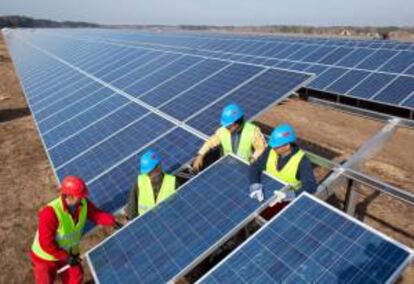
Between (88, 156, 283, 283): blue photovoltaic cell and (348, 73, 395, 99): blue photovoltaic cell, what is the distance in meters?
12.6

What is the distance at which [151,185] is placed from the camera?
20.4 feet

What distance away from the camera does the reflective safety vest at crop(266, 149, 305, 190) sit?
601cm

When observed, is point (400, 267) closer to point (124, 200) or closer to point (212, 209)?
point (212, 209)

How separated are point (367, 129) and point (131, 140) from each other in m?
13.5

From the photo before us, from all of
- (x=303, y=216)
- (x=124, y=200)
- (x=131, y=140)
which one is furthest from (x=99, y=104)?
(x=303, y=216)

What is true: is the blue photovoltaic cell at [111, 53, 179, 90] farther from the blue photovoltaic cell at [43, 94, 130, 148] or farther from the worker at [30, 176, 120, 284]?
the worker at [30, 176, 120, 284]

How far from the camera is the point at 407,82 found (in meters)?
15.8

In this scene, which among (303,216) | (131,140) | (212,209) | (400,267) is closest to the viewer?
(400,267)

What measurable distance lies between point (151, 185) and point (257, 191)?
6.64 ft

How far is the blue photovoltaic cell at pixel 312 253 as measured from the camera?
368 centimetres

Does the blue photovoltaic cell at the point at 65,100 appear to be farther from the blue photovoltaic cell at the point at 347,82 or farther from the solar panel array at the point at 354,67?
the solar panel array at the point at 354,67

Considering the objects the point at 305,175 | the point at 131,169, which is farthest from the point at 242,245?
the point at 131,169

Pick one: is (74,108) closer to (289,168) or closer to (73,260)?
(73,260)

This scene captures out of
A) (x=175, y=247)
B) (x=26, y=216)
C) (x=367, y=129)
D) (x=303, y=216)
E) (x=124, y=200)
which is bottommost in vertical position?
(x=367, y=129)
